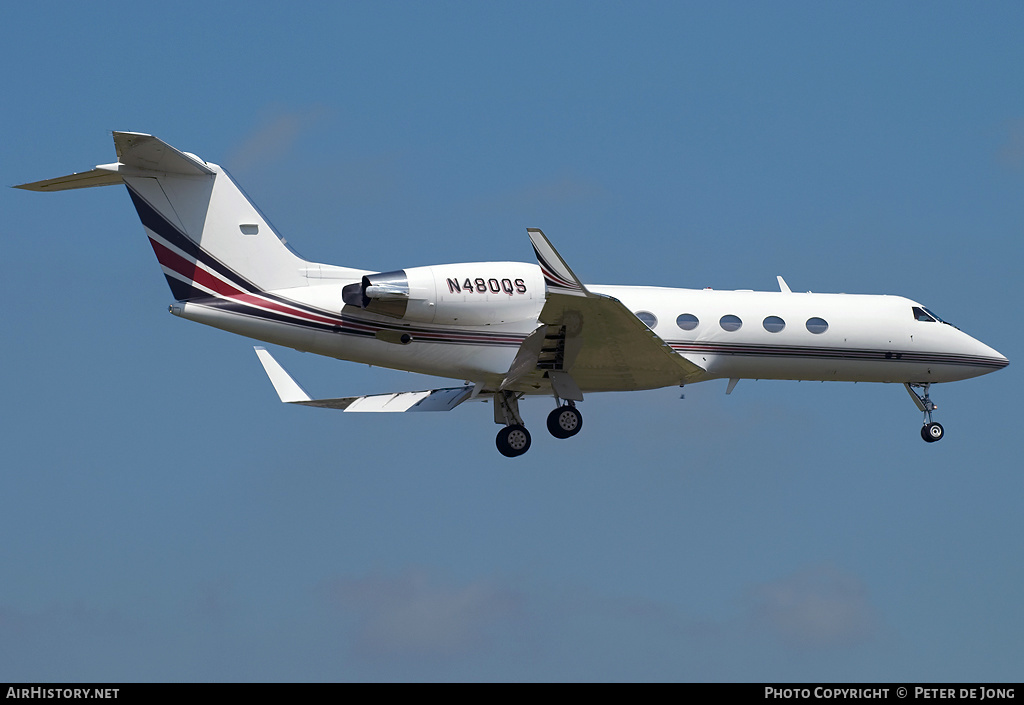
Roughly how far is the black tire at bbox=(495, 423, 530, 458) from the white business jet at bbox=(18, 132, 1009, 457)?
0.02 meters

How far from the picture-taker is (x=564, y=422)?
22500 mm

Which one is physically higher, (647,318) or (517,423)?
(647,318)

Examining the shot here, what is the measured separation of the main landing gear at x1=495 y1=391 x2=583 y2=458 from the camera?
2253 cm

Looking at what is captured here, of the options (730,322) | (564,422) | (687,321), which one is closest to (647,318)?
(687,321)

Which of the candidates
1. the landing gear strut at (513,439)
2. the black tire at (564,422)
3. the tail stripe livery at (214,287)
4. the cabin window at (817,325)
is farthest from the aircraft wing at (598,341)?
the tail stripe livery at (214,287)

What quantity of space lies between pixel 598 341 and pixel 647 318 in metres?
1.77

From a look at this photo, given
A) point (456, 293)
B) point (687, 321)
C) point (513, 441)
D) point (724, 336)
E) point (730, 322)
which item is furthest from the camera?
point (730, 322)

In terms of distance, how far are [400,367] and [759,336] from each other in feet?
21.5

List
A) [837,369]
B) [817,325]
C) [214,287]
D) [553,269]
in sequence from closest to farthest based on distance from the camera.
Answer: [553,269] < [214,287] < [817,325] < [837,369]

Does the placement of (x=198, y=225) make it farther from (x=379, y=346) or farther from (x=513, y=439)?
(x=513, y=439)

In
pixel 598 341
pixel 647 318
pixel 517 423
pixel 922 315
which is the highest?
pixel 922 315

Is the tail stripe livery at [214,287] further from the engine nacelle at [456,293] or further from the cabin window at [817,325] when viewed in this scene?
the cabin window at [817,325]
